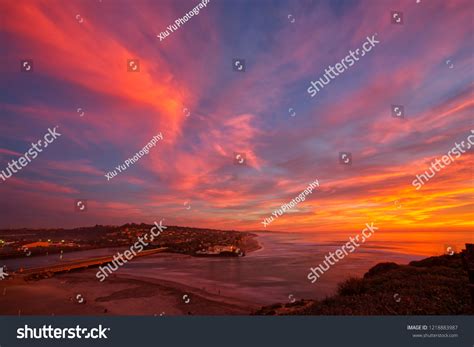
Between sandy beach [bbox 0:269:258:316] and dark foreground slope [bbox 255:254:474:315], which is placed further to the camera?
sandy beach [bbox 0:269:258:316]

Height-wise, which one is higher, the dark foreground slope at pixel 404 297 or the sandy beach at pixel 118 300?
the sandy beach at pixel 118 300

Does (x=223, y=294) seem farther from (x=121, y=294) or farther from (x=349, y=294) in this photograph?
(x=349, y=294)

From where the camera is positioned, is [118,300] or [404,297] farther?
[118,300]

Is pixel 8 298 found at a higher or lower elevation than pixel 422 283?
higher

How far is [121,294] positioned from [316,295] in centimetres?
2462

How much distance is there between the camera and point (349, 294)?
19.3 meters

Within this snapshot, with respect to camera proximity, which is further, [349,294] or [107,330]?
[349,294]

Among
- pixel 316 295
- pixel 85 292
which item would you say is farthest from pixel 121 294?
pixel 316 295

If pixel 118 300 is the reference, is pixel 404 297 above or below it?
below

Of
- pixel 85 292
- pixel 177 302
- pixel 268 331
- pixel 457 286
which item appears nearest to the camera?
pixel 268 331

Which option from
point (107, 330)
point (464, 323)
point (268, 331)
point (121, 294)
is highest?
point (121, 294)

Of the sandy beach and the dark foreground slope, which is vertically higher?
the sandy beach

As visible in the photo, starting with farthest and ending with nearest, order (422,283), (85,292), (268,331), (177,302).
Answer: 1. (85,292)
2. (177,302)
3. (422,283)
4. (268,331)

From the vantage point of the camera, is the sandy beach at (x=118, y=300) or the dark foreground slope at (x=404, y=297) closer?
the dark foreground slope at (x=404, y=297)
